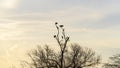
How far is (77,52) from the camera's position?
82188 mm

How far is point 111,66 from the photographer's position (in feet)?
250

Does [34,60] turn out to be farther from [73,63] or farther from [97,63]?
[97,63]

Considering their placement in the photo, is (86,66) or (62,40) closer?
(62,40)

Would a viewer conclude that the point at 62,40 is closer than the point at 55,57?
Yes

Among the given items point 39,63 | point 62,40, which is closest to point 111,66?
point 39,63

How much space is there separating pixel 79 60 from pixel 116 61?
651 cm

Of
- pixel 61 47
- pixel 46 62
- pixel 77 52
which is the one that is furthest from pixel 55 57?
pixel 61 47

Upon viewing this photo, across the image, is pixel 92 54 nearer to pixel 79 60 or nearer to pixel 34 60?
pixel 79 60

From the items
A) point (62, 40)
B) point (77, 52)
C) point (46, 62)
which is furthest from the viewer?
point (77, 52)

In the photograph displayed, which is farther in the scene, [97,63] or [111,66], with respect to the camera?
[97,63]

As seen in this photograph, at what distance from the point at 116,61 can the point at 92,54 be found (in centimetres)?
685

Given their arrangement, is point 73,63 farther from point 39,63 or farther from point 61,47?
point 61,47

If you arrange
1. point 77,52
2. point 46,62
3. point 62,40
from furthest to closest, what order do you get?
1. point 77,52
2. point 46,62
3. point 62,40

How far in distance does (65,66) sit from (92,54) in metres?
8.27
